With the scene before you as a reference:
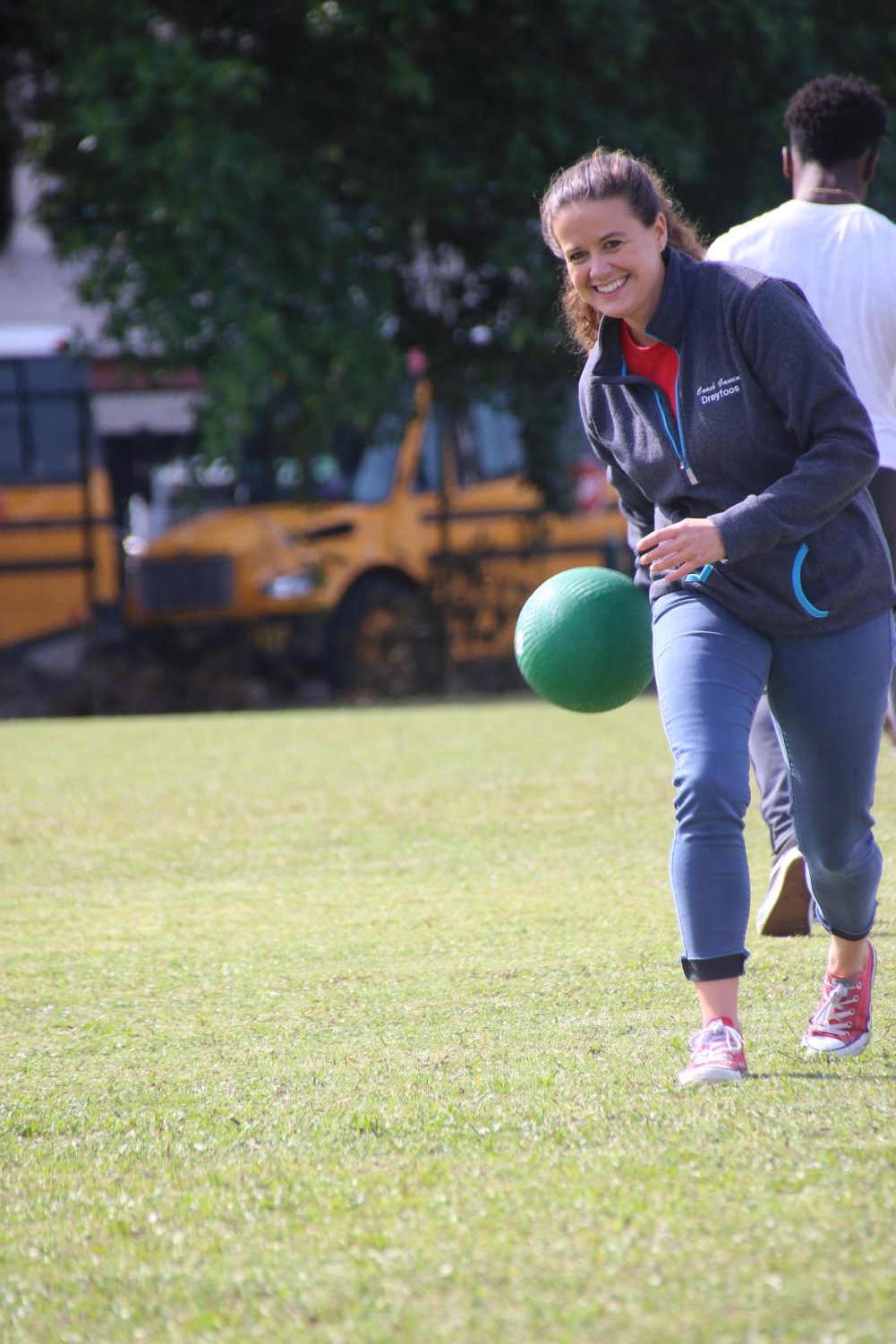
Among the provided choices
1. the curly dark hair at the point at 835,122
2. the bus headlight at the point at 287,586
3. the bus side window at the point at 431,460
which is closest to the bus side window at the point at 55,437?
the bus headlight at the point at 287,586

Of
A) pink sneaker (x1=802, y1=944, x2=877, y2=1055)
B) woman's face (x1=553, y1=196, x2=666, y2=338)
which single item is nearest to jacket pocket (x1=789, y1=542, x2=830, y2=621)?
woman's face (x1=553, y1=196, x2=666, y2=338)

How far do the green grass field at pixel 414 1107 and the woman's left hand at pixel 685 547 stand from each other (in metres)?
1.09

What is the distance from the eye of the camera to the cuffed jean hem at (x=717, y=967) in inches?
142

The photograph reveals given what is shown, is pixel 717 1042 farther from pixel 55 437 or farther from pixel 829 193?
pixel 55 437

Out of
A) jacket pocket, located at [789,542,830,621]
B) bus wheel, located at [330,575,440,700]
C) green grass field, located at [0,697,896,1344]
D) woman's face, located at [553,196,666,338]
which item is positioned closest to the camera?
green grass field, located at [0,697,896,1344]

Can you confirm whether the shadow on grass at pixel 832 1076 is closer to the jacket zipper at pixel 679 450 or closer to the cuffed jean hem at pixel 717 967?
the cuffed jean hem at pixel 717 967

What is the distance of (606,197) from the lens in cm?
378

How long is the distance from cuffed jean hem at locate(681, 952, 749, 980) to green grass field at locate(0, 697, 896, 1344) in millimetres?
243

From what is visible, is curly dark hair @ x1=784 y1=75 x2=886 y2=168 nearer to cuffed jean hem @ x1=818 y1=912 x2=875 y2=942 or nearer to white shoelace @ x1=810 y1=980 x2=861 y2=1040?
cuffed jean hem @ x1=818 y1=912 x2=875 y2=942

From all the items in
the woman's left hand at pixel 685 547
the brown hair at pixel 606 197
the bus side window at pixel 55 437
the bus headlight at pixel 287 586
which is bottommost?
the woman's left hand at pixel 685 547

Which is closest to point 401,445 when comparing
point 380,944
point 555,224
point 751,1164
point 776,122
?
point 776,122

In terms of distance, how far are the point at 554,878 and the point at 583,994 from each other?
1676 mm

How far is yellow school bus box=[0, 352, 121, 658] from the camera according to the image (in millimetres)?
15453

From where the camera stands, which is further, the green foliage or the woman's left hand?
the green foliage
